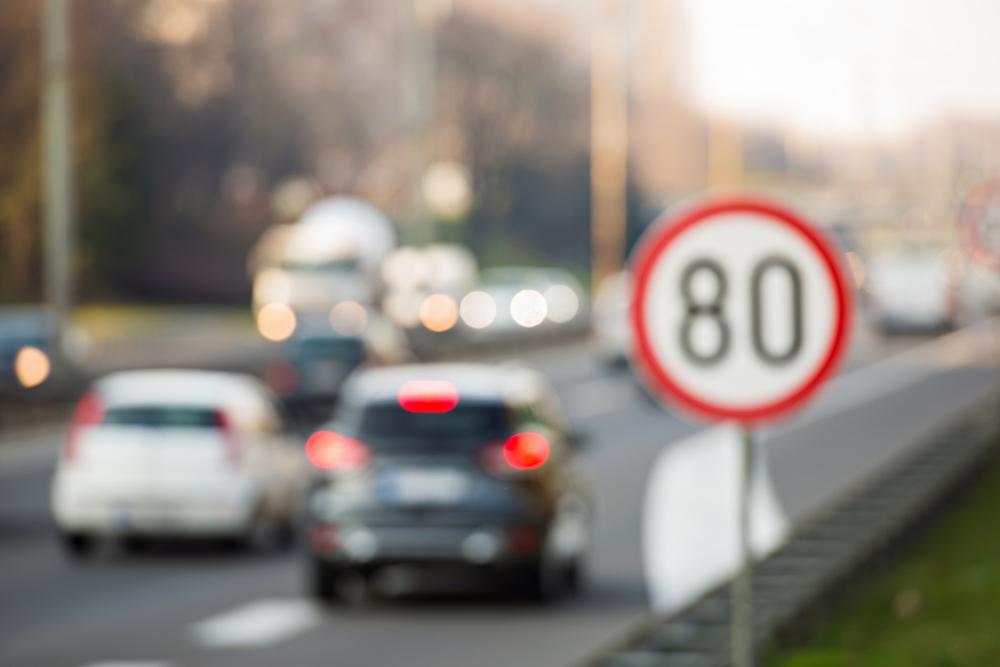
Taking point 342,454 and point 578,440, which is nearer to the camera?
point 342,454

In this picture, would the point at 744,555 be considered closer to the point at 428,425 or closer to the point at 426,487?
the point at 426,487

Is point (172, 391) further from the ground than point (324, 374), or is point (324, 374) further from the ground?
point (324, 374)

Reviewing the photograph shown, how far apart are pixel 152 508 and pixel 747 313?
12896 mm

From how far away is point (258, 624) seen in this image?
15.4 meters

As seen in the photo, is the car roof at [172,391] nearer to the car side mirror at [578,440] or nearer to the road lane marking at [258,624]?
the road lane marking at [258,624]

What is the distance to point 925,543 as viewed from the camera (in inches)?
680

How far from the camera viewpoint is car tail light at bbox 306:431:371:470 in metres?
15.9

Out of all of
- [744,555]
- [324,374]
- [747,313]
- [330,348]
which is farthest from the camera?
[330,348]

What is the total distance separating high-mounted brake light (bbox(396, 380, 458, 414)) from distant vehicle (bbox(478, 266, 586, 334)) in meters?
55.8

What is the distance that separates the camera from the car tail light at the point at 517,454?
1586 cm

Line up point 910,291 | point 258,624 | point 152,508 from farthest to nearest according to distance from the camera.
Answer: point 910,291 < point 152,508 < point 258,624

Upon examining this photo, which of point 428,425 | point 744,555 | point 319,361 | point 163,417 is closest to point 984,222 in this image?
point 163,417

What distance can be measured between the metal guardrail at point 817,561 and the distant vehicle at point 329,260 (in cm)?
4280

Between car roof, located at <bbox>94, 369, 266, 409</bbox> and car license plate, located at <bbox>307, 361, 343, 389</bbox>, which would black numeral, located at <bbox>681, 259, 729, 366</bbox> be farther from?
car license plate, located at <bbox>307, 361, 343, 389</bbox>
